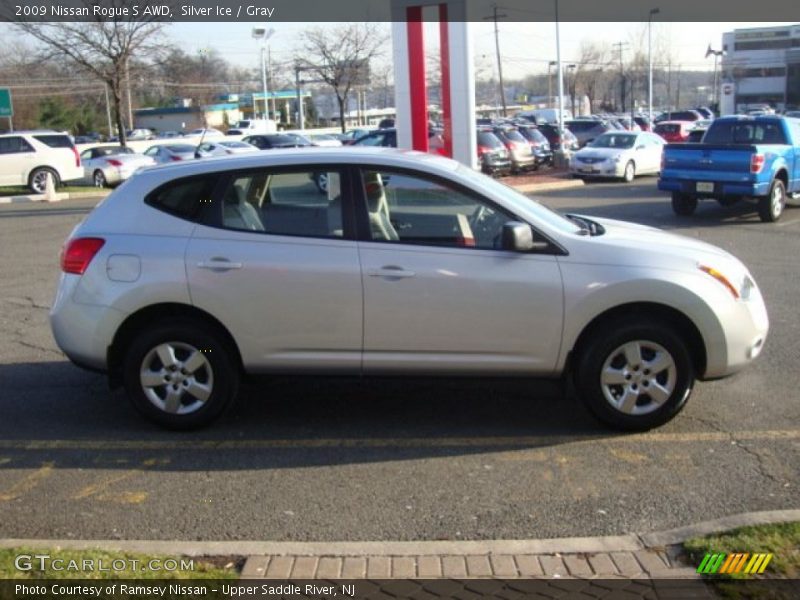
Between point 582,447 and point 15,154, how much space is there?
22.0m

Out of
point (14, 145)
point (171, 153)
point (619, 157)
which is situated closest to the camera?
point (14, 145)

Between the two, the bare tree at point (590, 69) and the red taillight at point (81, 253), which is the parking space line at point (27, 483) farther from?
the bare tree at point (590, 69)

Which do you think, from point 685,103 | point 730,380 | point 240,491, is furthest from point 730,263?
point 685,103

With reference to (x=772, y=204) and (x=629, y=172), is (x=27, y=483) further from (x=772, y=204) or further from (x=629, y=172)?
(x=629, y=172)

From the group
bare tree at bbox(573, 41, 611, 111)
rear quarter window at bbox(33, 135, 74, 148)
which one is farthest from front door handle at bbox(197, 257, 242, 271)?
bare tree at bbox(573, 41, 611, 111)

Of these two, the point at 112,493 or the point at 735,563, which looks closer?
the point at 735,563

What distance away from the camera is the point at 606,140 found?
89.5 feet

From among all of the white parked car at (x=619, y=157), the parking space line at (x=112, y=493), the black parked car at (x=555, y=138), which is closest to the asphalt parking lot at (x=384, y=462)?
the parking space line at (x=112, y=493)

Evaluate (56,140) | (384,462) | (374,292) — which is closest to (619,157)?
(56,140)

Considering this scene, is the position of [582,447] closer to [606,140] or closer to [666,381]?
[666,381]

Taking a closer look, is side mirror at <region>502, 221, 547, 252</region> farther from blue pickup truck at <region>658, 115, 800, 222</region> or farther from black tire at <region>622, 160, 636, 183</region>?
black tire at <region>622, 160, 636, 183</region>

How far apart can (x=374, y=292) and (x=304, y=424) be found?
1113 mm

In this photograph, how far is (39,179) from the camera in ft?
77.8

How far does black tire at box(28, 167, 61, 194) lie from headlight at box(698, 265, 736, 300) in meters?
21.8
